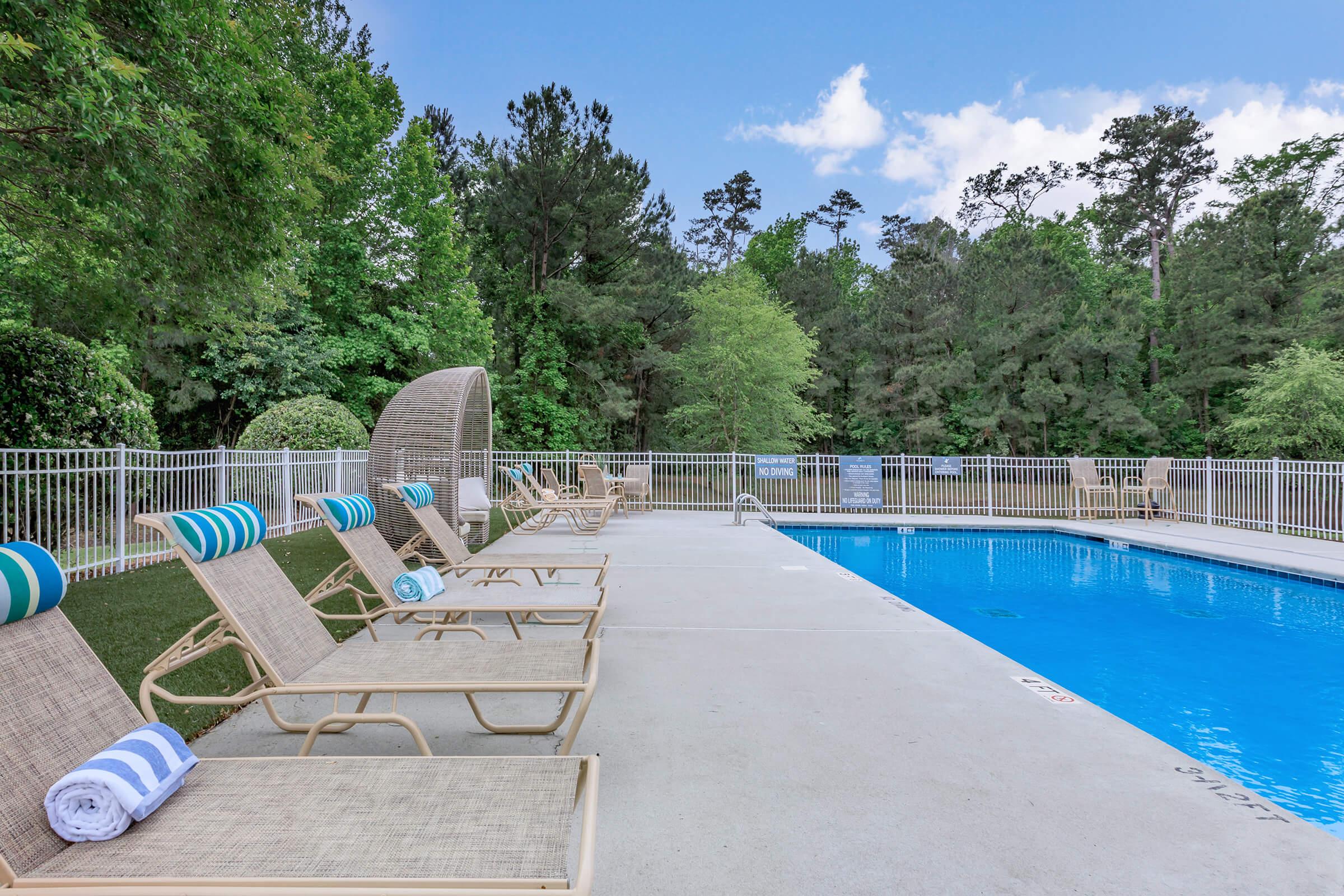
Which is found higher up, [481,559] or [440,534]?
[440,534]

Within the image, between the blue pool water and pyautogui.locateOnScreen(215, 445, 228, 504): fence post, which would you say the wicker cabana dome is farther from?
the blue pool water

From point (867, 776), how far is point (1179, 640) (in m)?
4.89

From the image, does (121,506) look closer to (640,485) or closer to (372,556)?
(372,556)

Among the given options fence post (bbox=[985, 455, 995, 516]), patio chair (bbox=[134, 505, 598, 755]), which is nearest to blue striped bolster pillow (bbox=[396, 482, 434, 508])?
patio chair (bbox=[134, 505, 598, 755])

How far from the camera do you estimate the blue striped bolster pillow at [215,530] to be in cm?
265

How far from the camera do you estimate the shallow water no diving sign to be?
142 inches

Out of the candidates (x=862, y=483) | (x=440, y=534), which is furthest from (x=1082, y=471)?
(x=440, y=534)

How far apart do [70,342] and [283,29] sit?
25.5 ft

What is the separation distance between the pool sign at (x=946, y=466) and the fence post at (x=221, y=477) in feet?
44.1

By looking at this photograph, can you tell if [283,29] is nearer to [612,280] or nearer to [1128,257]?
[612,280]

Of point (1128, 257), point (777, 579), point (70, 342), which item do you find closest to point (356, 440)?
point (70, 342)

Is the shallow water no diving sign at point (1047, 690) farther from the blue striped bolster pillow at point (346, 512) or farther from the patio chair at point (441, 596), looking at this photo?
the blue striped bolster pillow at point (346, 512)

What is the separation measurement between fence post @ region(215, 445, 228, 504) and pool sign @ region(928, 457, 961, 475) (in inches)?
529

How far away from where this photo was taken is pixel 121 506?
23.2 ft
